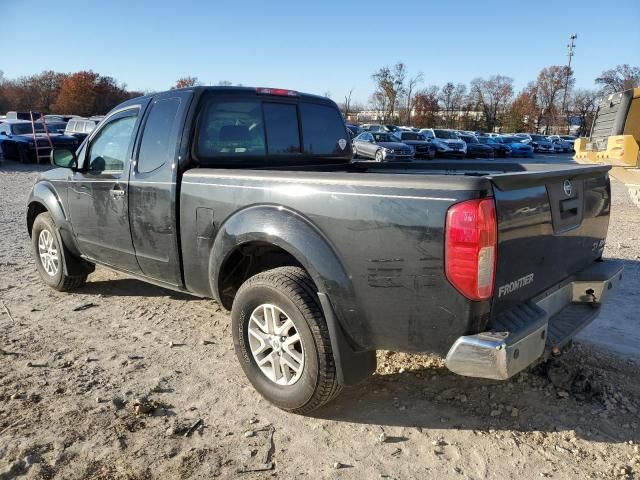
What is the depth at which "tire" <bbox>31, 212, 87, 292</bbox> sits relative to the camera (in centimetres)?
530

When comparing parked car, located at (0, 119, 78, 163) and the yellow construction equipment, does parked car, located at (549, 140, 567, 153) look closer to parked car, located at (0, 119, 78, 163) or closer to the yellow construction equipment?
the yellow construction equipment

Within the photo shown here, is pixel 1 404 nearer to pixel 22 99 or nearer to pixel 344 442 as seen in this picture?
pixel 344 442

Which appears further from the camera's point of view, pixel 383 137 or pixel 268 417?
pixel 383 137

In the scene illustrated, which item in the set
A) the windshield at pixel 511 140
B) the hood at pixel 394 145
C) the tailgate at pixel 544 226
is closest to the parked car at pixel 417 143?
the hood at pixel 394 145

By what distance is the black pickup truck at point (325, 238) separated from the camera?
8.04ft

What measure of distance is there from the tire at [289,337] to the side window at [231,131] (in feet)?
3.99

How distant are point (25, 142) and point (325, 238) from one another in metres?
21.9

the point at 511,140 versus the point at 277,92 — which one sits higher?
the point at 277,92

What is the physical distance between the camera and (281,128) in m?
4.30

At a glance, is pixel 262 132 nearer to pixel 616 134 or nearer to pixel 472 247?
pixel 472 247

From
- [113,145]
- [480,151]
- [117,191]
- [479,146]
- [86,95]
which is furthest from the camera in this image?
[86,95]

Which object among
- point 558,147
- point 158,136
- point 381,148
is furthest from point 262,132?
point 558,147

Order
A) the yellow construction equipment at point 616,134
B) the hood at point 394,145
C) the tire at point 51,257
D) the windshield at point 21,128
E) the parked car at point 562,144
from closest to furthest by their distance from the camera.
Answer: the tire at point 51,257, the yellow construction equipment at point 616,134, the windshield at point 21,128, the hood at point 394,145, the parked car at point 562,144

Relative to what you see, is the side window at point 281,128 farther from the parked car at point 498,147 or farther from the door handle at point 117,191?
the parked car at point 498,147
